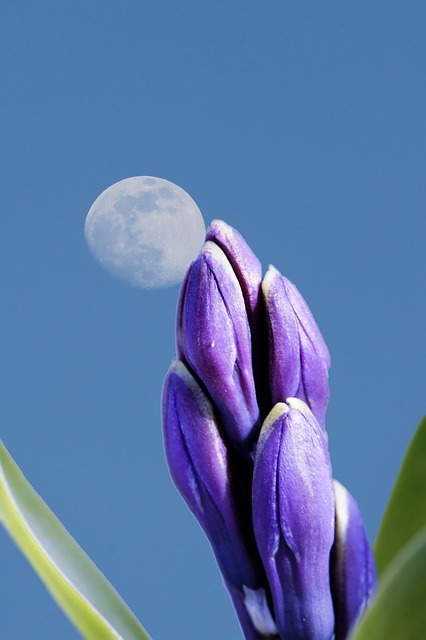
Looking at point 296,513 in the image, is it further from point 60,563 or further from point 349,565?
point 60,563

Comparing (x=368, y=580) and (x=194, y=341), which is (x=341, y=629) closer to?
(x=368, y=580)

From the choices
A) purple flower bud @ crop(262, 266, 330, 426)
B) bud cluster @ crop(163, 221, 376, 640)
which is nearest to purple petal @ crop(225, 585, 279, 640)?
bud cluster @ crop(163, 221, 376, 640)

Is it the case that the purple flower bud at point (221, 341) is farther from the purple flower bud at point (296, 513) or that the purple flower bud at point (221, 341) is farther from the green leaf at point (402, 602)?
the green leaf at point (402, 602)

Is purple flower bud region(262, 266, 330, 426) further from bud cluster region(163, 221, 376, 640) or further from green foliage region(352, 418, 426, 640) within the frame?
green foliage region(352, 418, 426, 640)

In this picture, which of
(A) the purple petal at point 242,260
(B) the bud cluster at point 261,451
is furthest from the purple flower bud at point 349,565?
(A) the purple petal at point 242,260

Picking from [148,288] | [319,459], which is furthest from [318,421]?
[148,288]

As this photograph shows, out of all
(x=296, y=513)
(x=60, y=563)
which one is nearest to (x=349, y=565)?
(x=296, y=513)
